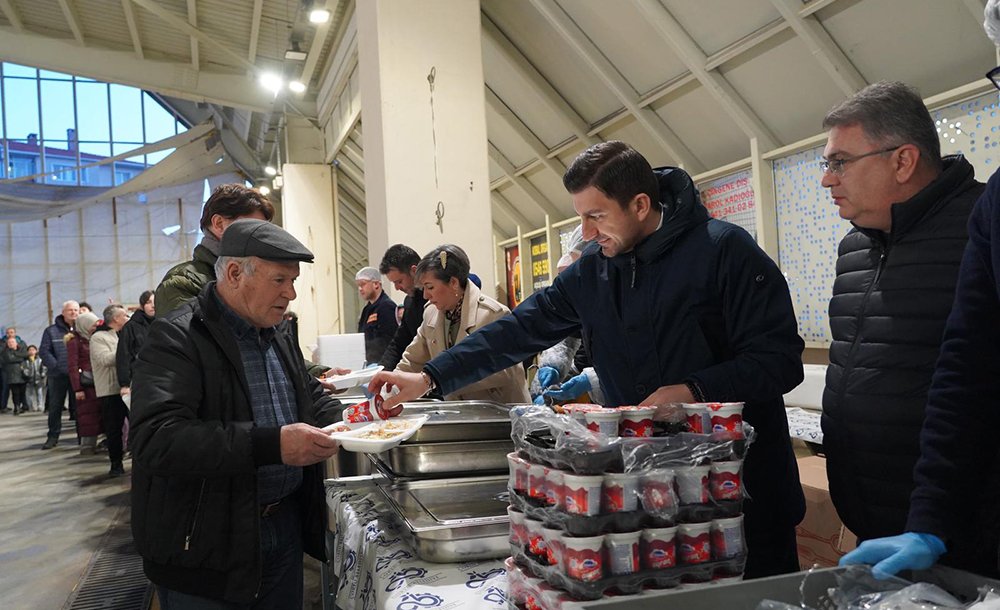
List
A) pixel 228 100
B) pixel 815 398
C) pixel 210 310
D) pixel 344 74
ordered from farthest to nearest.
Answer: pixel 228 100 < pixel 344 74 < pixel 815 398 < pixel 210 310

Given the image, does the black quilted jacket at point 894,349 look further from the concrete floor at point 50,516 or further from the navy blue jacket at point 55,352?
the navy blue jacket at point 55,352

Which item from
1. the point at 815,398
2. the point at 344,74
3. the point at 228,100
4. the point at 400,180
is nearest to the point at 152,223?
the point at 228,100

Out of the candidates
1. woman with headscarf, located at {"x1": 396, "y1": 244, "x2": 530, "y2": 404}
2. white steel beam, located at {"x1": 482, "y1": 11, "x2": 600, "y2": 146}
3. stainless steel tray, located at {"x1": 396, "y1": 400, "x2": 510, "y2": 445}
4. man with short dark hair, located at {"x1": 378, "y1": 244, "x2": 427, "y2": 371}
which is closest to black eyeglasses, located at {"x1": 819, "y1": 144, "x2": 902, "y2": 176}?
stainless steel tray, located at {"x1": 396, "y1": 400, "x2": 510, "y2": 445}

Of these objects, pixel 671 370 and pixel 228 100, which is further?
pixel 228 100

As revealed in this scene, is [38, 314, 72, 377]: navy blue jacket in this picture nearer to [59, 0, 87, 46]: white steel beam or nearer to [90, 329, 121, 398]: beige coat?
[90, 329, 121, 398]: beige coat

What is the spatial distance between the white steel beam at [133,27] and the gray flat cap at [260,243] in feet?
29.0

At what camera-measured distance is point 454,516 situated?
1.49 metres

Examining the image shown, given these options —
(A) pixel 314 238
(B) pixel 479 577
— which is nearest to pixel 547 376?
(B) pixel 479 577

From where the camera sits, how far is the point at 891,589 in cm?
84

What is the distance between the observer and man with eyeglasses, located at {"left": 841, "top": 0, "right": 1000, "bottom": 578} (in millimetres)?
1049

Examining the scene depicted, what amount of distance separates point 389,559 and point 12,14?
11164 millimetres

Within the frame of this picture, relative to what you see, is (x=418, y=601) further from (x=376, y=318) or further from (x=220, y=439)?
(x=376, y=318)

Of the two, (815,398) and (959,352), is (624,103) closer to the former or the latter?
(815,398)

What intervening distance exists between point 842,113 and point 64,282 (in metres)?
20.1
